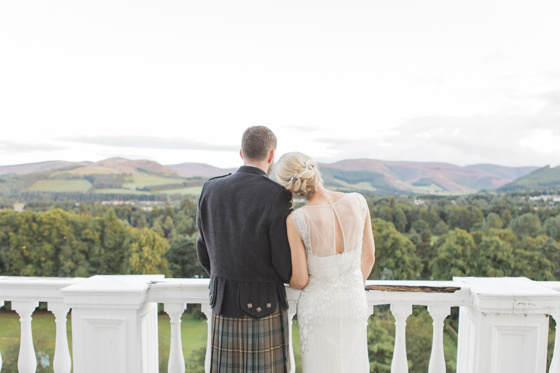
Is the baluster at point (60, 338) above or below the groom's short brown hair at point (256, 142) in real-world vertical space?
below

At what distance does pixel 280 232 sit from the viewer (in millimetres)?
1718

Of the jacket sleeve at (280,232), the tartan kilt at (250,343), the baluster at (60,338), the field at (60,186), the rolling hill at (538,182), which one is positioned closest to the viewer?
the jacket sleeve at (280,232)

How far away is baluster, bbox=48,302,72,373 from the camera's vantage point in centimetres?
229

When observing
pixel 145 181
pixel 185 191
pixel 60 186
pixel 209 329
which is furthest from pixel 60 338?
pixel 145 181

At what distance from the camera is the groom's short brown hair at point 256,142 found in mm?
1783

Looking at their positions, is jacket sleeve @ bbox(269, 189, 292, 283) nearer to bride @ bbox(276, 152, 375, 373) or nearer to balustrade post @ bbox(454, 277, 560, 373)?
bride @ bbox(276, 152, 375, 373)

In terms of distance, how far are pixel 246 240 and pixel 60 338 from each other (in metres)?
1.42

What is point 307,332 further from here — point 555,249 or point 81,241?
point 555,249

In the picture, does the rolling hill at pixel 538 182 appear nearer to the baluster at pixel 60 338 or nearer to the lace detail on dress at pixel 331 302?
the lace detail on dress at pixel 331 302

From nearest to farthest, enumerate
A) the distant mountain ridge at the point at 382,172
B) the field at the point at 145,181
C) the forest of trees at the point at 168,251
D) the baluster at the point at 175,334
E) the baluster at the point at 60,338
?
the baluster at the point at 175,334
the baluster at the point at 60,338
the forest of trees at the point at 168,251
the distant mountain ridge at the point at 382,172
the field at the point at 145,181

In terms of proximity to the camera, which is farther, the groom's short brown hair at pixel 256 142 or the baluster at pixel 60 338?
the baluster at pixel 60 338

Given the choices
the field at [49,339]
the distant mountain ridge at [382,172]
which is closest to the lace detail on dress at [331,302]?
the field at [49,339]

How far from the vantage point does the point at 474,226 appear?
37219 mm

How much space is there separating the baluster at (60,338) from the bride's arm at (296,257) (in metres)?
1.37
